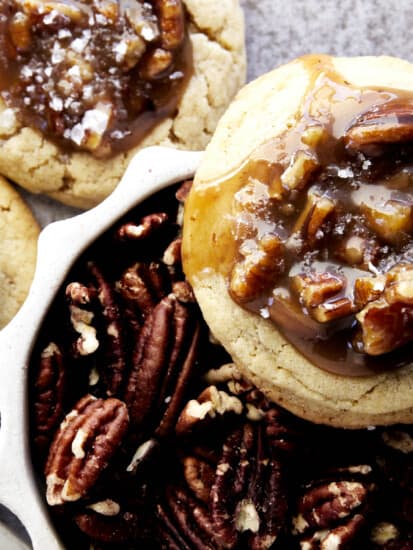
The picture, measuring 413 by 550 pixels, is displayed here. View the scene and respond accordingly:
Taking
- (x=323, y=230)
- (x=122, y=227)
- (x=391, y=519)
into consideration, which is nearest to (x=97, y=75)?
(x=122, y=227)

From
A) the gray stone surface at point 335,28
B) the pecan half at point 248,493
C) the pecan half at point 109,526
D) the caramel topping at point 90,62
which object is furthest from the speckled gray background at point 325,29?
the pecan half at point 109,526

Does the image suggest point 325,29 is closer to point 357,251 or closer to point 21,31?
point 21,31

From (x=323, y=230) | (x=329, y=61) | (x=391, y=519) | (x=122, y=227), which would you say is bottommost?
(x=391, y=519)

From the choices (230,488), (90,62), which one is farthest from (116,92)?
(230,488)

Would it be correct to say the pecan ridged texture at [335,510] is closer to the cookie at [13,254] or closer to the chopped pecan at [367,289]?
the chopped pecan at [367,289]

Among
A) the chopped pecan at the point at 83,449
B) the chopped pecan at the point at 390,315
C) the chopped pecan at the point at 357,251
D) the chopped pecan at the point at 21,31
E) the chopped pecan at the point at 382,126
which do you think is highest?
the chopped pecan at the point at 21,31

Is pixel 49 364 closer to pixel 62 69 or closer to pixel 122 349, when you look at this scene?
pixel 122 349

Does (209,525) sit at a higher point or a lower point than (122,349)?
lower
